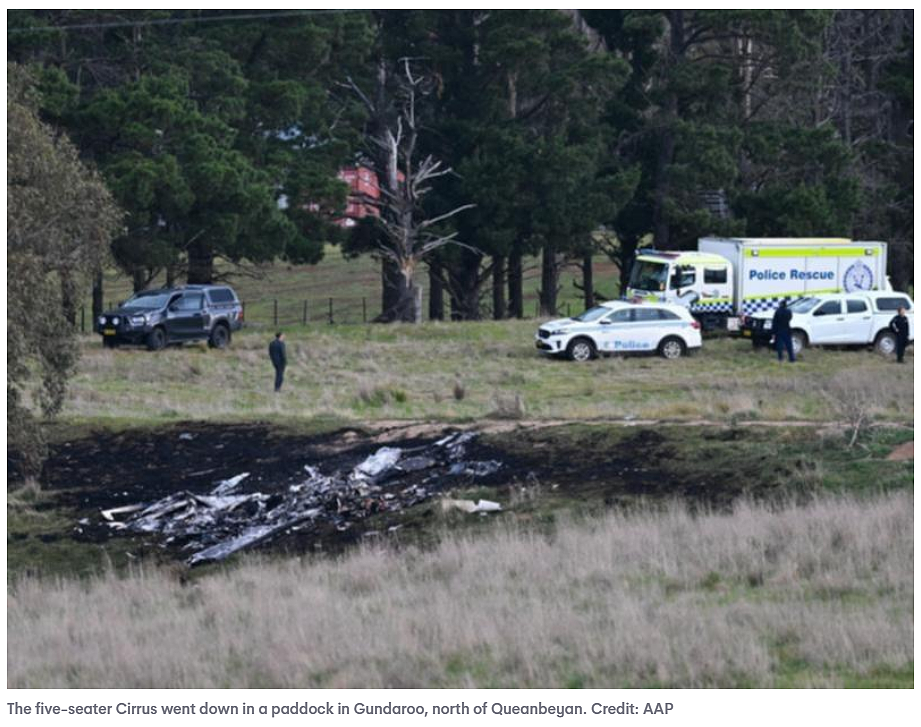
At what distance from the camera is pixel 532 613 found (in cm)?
1436

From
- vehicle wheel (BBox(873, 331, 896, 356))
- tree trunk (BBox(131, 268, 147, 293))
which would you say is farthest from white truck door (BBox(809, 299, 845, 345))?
tree trunk (BBox(131, 268, 147, 293))

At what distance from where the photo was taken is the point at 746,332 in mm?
42844

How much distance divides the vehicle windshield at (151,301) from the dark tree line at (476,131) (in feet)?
9.83

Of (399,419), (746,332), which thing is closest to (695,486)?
(399,419)

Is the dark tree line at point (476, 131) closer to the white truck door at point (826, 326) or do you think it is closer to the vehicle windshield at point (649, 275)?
the vehicle windshield at point (649, 275)

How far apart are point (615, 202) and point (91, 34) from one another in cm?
1803

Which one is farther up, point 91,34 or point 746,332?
point 91,34

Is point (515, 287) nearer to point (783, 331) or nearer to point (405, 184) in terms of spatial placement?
point (405, 184)

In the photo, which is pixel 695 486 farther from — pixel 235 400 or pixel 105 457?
pixel 235 400

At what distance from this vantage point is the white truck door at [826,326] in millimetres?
40875

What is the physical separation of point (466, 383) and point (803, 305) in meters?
10.6

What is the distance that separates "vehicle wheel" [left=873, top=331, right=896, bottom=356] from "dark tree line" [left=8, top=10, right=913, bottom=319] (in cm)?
1251

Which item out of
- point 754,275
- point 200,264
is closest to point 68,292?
point 754,275

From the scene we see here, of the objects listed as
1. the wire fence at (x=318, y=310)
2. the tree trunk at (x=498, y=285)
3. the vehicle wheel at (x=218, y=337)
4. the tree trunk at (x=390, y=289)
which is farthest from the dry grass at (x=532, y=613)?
the wire fence at (x=318, y=310)
